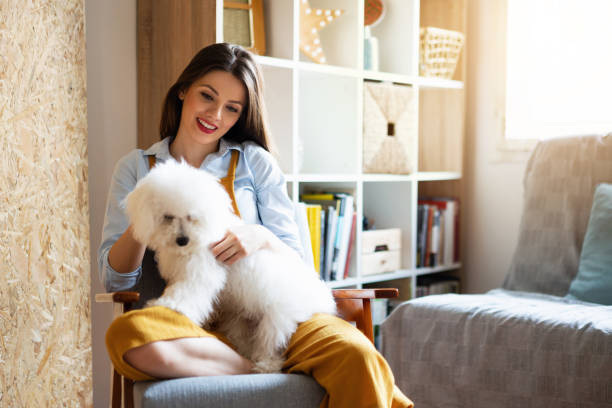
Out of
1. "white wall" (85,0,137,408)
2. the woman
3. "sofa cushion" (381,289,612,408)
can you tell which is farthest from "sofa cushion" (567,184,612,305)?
"white wall" (85,0,137,408)

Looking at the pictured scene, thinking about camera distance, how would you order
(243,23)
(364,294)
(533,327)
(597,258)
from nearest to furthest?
(364,294), (533,327), (597,258), (243,23)

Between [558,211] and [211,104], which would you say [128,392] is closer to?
[211,104]

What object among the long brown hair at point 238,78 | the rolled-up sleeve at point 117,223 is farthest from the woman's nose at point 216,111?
the rolled-up sleeve at point 117,223

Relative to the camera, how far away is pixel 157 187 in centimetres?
134

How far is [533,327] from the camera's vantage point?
192 cm

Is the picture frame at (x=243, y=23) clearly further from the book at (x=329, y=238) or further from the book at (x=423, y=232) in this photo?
the book at (x=423, y=232)

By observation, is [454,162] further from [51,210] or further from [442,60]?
[51,210]

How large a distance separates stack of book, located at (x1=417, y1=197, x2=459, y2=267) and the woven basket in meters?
0.30

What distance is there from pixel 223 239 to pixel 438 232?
1772mm

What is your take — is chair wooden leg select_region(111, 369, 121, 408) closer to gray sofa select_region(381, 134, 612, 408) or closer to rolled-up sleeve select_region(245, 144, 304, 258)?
rolled-up sleeve select_region(245, 144, 304, 258)

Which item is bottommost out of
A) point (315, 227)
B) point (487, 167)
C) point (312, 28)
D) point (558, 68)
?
point (315, 227)

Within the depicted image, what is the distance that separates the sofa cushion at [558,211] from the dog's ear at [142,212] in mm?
1638

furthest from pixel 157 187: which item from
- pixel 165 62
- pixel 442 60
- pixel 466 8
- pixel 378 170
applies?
pixel 466 8

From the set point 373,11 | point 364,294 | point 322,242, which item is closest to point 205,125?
point 364,294
